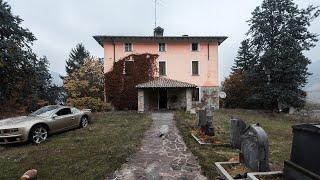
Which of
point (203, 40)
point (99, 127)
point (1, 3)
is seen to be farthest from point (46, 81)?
point (99, 127)

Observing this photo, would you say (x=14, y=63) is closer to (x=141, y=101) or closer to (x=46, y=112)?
(x=141, y=101)

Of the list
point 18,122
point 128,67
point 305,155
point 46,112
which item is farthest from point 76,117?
point 128,67

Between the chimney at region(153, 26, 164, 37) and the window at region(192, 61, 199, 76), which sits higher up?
the chimney at region(153, 26, 164, 37)

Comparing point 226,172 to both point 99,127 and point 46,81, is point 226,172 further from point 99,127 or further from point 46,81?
point 46,81

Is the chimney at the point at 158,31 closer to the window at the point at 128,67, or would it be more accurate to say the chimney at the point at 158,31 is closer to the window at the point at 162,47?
the window at the point at 162,47

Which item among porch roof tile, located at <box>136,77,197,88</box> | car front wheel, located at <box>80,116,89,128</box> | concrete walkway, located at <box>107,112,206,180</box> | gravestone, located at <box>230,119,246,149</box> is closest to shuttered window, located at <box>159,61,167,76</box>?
porch roof tile, located at <box>136,77,197,88</box>

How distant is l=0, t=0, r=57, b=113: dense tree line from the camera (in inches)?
885

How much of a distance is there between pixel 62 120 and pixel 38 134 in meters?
1.81

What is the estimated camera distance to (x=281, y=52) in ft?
96.8

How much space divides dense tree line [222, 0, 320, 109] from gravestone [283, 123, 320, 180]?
82.1 feet

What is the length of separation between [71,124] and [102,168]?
7261mm

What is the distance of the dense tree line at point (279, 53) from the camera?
1154 inches

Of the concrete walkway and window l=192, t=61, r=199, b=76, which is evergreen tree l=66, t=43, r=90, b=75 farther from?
the concrete walkway

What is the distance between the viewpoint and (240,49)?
45844 millimetres
